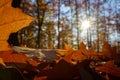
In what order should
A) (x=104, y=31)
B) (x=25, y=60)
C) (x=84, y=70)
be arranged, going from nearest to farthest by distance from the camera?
(x=84, y=70) < (x=25, y=60) < (x=104, y=31)

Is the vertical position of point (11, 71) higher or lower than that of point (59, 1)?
lower

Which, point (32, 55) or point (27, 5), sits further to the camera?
point (27, 5)

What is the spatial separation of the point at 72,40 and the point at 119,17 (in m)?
6.34

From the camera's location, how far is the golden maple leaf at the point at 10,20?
71cm

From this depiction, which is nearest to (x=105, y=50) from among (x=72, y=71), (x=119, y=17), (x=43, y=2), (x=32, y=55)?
(x=32, y=55)

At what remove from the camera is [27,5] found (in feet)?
63.1

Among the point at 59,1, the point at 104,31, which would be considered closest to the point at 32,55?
the point at 59,1

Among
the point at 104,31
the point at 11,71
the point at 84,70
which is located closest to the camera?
the point at 11,71

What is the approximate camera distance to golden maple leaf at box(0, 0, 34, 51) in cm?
71

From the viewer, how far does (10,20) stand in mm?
726

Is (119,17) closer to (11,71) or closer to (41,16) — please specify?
(41,16)

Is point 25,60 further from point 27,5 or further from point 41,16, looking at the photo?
point 41,16

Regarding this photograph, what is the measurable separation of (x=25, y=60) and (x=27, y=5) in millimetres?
18718

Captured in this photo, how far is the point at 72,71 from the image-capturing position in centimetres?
69
